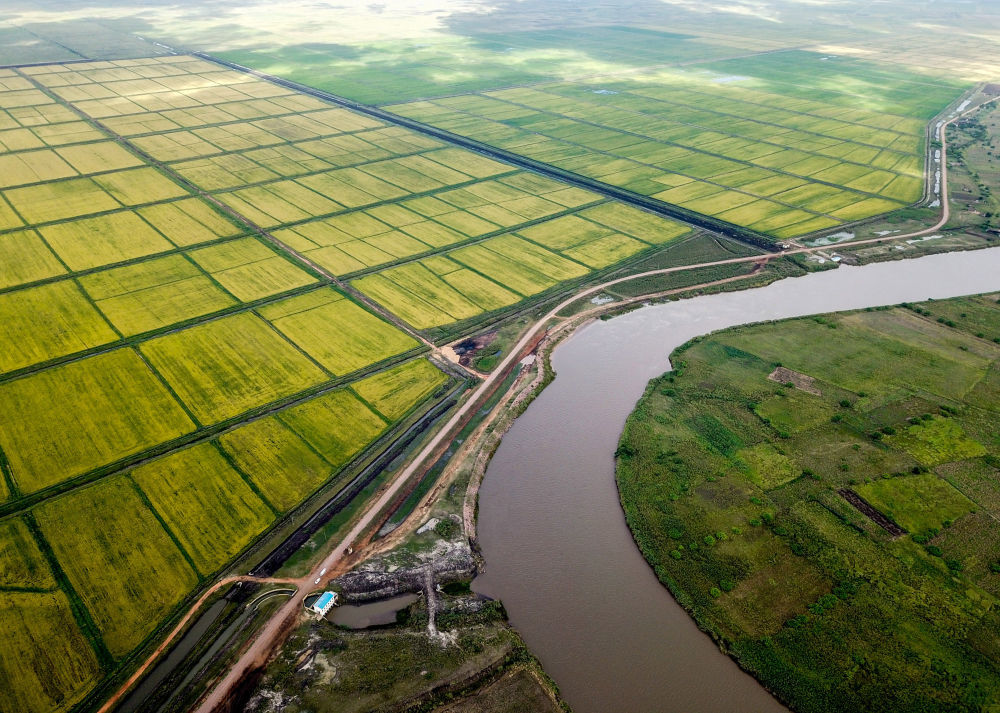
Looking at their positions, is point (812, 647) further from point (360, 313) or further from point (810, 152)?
point (810, 152)

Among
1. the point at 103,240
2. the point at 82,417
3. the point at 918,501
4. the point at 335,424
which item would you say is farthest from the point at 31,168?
the point at 918,501

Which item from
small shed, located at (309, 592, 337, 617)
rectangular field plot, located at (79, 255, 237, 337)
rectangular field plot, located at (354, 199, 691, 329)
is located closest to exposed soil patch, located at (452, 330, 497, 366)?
rectangular field plot, located at (354, 199, 691, 329)

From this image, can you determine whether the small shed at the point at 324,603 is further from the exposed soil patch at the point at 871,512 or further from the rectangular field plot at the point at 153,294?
the rectangular field plot at the point at 153,294

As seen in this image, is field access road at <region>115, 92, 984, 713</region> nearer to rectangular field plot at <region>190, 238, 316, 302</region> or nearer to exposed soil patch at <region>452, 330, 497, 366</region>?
exposed soil patch at <region>452, 330, 497, 366</region>

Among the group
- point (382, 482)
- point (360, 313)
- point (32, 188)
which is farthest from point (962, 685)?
point (32, 188)

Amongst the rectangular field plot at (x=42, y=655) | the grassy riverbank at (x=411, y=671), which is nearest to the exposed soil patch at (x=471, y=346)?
the grassy riverbank at (x=411, y=671)

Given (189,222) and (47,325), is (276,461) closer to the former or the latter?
(47,325)

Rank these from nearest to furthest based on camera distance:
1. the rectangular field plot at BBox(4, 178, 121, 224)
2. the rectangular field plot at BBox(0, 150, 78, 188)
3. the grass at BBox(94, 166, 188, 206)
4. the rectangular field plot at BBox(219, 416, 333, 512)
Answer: the rectangular field plot at BBox(219, 416, 333, 512) < the rectangular field plot at BBox(4, 178, 121, 224) < the grass at BBox(94, 166, 188, 206) < the rectangular field plot at BBox(0, 150, 78, 188)
